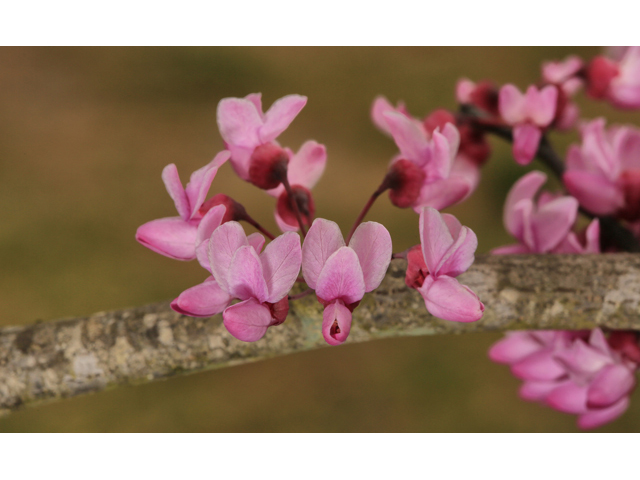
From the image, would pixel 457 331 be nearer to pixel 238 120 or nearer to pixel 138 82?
pixel 238 120

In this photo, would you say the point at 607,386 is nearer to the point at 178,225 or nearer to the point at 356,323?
the point at 356,323

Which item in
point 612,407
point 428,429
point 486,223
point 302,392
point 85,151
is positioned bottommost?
point 428,429

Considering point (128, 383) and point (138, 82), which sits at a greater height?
point (138, 82)

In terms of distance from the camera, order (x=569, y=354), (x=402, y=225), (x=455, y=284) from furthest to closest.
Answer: (x=402, y=225)
(x=569, y=354)
(x=455, y=284)

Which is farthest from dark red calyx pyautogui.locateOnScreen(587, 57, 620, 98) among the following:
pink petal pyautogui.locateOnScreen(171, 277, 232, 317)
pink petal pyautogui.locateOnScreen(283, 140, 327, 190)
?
pink petal pyautogui.locateOnScreen(171, 277, 232, 317)

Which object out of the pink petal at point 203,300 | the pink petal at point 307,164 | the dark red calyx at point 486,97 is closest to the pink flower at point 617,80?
the dark red calyx at point 486,97

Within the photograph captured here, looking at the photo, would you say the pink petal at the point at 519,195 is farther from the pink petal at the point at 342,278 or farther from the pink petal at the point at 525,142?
the pink petal at the point at 342,278

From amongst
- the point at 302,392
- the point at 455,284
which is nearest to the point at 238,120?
the point at 455,284

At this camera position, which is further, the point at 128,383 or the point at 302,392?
the point at 302,392
